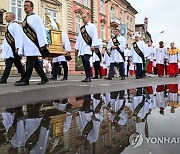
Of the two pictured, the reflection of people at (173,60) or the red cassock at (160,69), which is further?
the red cassock at (160,69)

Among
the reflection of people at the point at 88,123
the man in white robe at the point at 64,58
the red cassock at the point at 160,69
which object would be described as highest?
the man in white robe at the point at 64,58

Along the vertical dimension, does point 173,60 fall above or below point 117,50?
below

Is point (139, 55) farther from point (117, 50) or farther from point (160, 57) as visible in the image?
point (160, 57)

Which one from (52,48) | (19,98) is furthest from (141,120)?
(52,48)

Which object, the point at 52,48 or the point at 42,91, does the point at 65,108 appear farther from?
the point at 52,48

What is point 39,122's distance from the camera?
3.27 meters

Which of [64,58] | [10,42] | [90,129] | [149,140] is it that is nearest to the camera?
[149,140]

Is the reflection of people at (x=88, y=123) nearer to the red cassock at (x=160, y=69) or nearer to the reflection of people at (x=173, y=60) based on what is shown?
the reflection of people at (x=173, y=60)

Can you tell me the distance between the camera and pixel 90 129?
9.91 ft

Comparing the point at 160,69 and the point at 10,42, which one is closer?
the point at 10,42

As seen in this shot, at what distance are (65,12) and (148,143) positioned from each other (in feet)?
103

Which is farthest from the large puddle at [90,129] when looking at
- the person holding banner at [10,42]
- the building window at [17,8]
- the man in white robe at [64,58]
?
the building window at [17,8]

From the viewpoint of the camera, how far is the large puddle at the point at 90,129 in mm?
2314

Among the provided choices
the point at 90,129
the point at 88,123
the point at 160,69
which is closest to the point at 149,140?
the point at 90,129
